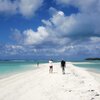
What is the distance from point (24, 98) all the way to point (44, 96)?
1148 mm

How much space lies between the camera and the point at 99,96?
12.9 metres

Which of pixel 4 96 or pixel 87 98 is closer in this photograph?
pixel 87 98

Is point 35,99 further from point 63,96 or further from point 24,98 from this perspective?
point 63,96

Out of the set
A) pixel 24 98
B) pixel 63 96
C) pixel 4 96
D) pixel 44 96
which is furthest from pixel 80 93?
pixel 4 96

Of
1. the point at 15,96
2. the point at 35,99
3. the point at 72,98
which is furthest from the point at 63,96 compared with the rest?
the point at 15,96

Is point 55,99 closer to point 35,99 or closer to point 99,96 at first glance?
point 35,99

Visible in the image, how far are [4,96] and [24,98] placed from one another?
1.62 metres

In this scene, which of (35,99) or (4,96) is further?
(4,96)

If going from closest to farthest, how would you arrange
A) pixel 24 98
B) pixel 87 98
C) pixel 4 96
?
pixel 87 98, pixel 24 98, pixel 4 96

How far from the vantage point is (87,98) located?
1244 cm

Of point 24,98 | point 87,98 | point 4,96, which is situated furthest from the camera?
point 4,96

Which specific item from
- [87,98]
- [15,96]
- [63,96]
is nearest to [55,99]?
[63,96]

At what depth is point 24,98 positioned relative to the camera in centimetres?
1328

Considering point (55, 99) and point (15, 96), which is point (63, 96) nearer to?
point (55, 99)
